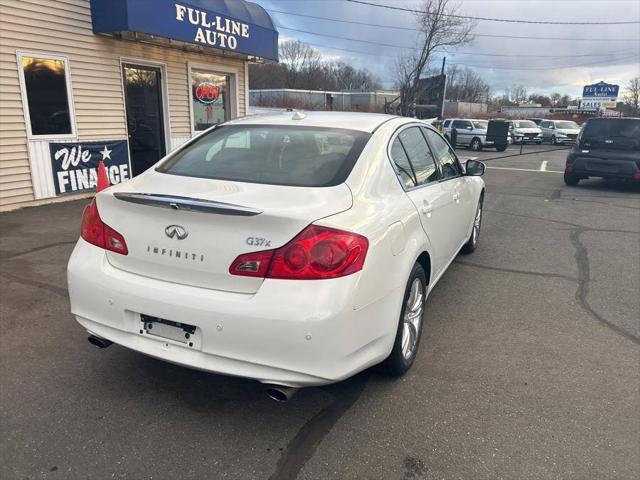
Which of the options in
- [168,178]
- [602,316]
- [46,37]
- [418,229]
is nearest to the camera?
[168,178]

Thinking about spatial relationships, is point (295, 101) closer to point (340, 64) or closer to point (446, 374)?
point (340, 64)

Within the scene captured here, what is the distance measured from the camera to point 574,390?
120 inches

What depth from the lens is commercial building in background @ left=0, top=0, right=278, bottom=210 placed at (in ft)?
24.7

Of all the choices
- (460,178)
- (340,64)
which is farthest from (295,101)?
(460,178)

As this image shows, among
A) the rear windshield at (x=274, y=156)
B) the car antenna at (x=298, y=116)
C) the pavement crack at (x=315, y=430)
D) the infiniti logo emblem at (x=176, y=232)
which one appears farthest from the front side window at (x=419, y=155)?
the infiniti logo emblem at (x=176, y=232)

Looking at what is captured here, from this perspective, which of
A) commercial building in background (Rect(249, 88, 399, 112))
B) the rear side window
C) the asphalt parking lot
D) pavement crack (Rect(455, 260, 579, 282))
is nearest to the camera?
the asphalt parking lot

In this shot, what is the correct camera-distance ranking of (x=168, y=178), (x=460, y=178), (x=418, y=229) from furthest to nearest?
1. (x=460, y=178)
2. (x=418, y=229)
3. (x=168, y=178)

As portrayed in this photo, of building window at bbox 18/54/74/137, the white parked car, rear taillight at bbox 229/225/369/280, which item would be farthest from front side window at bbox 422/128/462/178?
the white parked car

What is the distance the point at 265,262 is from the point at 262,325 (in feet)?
0.95

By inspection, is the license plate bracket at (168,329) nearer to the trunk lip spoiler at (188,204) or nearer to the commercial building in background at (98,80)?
the trunk lip spoiler at (188,204)

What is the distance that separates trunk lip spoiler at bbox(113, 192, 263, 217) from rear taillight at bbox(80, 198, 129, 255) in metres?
0.21

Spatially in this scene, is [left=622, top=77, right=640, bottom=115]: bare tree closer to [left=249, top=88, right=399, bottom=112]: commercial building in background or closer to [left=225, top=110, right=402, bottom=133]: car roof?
[left=249, top=88, right=399, bottom=112]: commercial building in background

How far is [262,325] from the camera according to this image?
2.24m

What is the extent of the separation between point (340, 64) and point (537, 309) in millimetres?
79607
